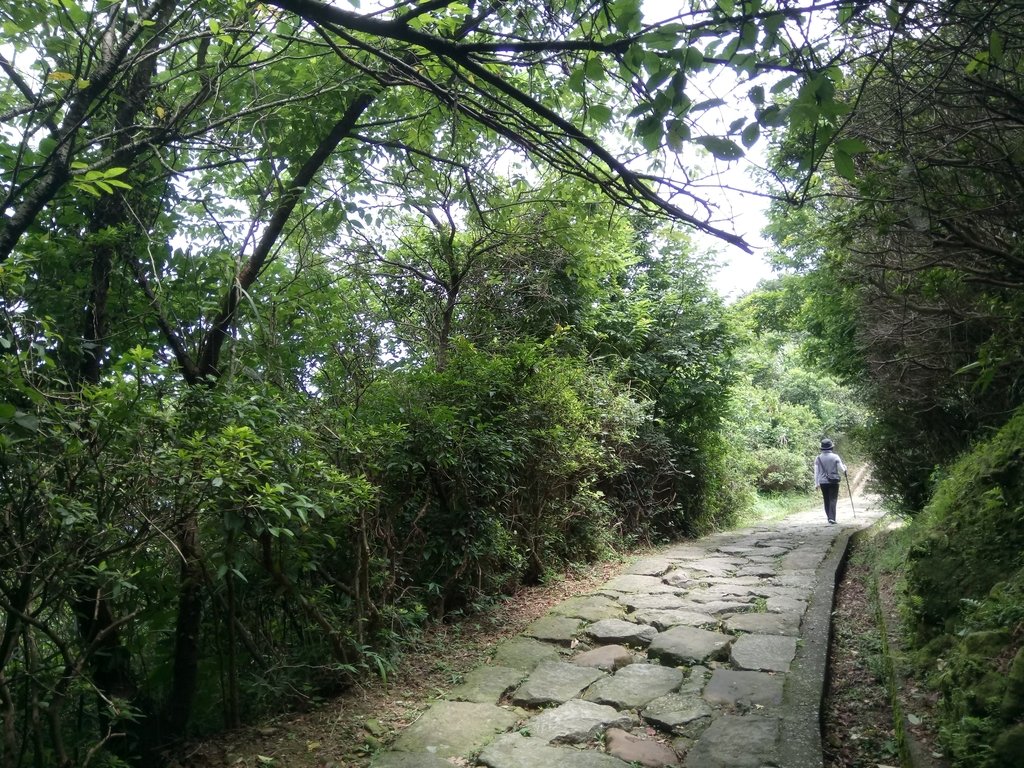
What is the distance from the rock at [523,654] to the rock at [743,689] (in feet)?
3.71

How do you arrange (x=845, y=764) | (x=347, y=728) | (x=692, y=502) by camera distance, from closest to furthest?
1. (x=845, y=764)
2. (x=347, y=728)
3. (x=692, y=502)

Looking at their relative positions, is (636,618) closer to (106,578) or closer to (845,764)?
(845,764)

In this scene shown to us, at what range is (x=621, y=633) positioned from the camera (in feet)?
17.9

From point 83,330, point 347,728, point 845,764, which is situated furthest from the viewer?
point 83,330

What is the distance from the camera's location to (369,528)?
15.2ft

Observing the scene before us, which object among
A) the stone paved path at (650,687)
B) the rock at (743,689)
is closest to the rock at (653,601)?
the stone paved path at (650,687)

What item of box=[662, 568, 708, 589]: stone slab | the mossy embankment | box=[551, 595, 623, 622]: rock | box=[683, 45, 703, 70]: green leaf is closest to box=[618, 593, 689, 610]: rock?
box=[551, 595, 623, 622]: rock

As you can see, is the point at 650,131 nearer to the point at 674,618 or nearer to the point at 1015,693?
the point at 1015,693

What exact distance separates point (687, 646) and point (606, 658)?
649 millimetres

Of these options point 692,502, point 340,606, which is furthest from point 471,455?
point 692,502

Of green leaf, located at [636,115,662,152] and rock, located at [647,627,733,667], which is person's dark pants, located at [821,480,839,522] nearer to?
rock, located at [647,627,733,667]

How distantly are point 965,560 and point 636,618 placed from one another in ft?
8.27

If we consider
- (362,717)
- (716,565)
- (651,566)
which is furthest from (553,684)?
(716,565)

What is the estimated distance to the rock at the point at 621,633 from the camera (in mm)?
5324
